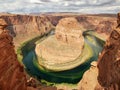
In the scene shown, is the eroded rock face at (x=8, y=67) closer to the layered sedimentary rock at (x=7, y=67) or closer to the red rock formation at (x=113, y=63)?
the layered sedimentary rock at (x=7, y=67)

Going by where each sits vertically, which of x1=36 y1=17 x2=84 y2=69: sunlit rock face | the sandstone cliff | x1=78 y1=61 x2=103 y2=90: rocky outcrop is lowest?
x1=36 y1=17 x2=84 y2=69: sunlit rock face

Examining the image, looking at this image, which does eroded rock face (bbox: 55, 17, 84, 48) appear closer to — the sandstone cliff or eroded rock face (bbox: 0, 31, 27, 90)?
the sandstone cliff

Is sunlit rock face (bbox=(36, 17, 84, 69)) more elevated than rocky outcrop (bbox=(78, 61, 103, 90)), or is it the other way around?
rocky outcrop (bbox=(78, 61, 103, 90))

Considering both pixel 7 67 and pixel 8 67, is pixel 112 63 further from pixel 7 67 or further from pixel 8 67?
pixel 7 67

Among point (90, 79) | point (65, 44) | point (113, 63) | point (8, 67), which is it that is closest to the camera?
point (8, 67)

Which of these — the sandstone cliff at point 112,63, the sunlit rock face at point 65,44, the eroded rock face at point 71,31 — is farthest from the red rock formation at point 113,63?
the eroded rock face at point 71,31

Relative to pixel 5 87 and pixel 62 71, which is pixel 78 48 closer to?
pixel 62 71

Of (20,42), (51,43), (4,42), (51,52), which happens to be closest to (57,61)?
(51,52)

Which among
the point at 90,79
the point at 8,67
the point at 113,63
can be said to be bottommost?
the point at 90,79

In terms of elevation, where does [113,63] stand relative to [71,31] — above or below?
above

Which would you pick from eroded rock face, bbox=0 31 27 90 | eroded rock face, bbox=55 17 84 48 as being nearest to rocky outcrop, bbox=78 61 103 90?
eroded rock face, bbox=0 31 27 90

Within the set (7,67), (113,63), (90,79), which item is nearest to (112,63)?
(113,63)

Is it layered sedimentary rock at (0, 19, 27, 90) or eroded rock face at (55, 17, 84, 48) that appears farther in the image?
eroded rock face at (55, 17, 84, 48)

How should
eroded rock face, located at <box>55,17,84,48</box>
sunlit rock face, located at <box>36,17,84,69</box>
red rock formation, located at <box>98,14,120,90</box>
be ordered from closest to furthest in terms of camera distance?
red rock formation, located at <box>98,14,120,90</box> → sunlit rock face, located at <box>36,17,84,69</box> → eroded rock face, located at <box>55,17,84,48</box>
